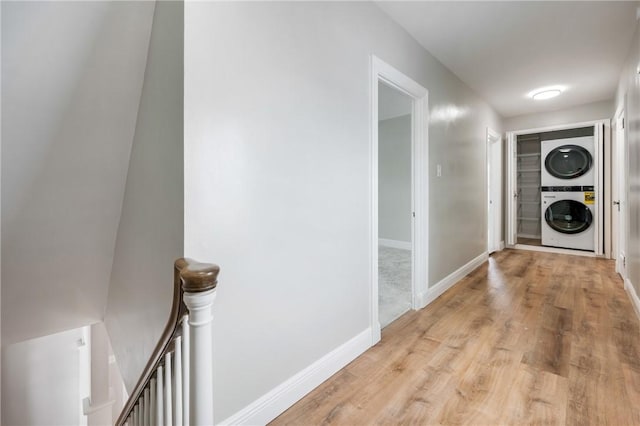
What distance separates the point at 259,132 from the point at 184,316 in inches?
35.3

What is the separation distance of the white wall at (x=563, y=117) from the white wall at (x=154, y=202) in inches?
235

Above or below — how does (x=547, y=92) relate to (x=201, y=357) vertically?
above

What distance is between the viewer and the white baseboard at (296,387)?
1401 millimetres

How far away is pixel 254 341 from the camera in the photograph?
1424 millimetres

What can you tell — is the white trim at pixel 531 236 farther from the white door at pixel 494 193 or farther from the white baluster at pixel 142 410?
the white baluster at pixel 142 410

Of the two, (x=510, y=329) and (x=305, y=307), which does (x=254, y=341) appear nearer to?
(x=305, y=307)

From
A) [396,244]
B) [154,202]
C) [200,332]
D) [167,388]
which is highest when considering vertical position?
[154,202]

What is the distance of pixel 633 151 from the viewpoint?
2.78 meters

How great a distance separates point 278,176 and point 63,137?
1.18 metres

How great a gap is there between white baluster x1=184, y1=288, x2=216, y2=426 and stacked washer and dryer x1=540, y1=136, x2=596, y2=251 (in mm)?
6149

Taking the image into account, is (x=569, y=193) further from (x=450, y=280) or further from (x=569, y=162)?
(x=450, y=280)

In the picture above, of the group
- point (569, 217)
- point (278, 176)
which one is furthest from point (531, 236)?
point (278, 176)

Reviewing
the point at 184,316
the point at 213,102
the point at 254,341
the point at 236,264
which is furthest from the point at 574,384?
the point at 213,102

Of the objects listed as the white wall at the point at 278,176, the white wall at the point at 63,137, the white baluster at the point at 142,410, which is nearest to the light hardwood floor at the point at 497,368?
the white wall at the point at 278,176
